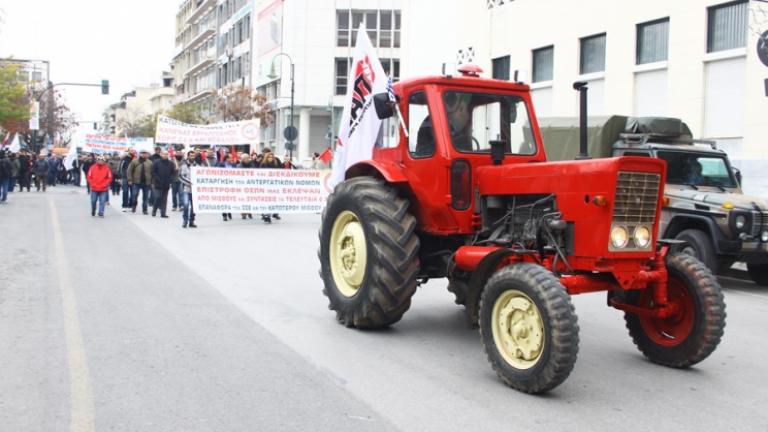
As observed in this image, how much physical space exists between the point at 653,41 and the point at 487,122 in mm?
14708

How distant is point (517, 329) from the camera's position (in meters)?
5.76

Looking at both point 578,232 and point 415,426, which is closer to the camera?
point 415,426

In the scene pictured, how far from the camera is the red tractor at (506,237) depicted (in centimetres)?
578

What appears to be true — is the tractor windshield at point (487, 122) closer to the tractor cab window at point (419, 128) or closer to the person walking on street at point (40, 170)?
the tractor cab window at point (419, 128)

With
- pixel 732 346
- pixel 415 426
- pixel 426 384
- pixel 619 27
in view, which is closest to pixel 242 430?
pixel 415 426

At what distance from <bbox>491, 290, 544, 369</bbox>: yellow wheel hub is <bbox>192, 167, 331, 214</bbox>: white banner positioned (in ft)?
46.1

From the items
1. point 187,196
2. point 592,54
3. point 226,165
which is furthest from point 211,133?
point 592,54

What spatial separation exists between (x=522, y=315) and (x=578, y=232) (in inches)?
31.2

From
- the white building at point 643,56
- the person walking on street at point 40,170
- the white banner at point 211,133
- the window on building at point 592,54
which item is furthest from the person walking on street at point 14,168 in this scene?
the window on building at point 592,54

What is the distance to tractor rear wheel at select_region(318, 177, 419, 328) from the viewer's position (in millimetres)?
7105

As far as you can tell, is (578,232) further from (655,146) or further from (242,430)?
(655,146)

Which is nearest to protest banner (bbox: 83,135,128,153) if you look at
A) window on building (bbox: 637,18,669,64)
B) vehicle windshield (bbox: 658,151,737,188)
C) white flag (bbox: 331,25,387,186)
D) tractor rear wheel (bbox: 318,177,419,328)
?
window on building (bbox: 637,18,669,64)

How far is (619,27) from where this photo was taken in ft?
69.6

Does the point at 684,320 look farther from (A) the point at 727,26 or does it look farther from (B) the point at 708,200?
(A) the point at 727,26
